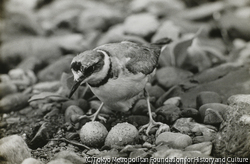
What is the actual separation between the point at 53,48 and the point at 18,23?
187 centimetres

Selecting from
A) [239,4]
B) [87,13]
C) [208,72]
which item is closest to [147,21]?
[87,13]

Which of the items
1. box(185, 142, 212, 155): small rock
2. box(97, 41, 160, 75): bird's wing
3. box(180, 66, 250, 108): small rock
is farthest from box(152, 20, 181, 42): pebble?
box(185, 142, 212, 155): small rock

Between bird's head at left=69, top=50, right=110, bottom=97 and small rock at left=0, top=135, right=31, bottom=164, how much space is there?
99 centimetres

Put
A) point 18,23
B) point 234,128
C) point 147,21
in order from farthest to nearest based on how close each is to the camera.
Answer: point 18,23 → point 147,21 → point 234,128

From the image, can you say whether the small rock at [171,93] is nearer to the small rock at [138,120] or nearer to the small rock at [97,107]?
the small rock at [138,120]

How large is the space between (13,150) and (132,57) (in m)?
2.35

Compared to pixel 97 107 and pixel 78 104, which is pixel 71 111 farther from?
pixel 97 107

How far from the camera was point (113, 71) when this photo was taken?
4492 mm

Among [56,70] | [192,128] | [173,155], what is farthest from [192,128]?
[56,70]

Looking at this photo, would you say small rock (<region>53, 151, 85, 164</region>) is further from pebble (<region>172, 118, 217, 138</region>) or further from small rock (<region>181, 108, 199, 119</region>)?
small rock (<region>181, 108, 199, 119</region>)

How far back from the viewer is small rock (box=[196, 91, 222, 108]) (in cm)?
509

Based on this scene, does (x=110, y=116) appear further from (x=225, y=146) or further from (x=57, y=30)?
(x=57, y=30)

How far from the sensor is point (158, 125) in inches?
188

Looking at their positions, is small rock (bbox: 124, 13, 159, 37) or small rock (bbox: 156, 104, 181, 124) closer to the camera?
small rock (bbox: 156, 104, 181, 124)
